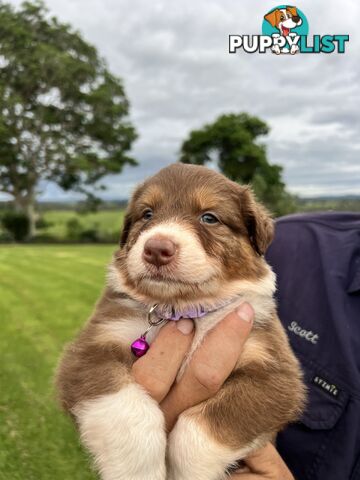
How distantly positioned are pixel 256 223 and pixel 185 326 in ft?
3.40

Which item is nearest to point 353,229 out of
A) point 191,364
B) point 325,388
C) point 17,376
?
point 325,388

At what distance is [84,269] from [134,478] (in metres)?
10.4

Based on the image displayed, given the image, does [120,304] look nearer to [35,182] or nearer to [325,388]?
[325,388]

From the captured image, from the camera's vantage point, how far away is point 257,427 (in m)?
2.87

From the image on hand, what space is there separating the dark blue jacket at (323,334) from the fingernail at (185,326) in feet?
3.64

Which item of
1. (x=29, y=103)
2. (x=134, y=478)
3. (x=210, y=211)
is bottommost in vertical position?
(x=134, y=478)

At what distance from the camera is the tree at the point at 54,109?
110 ft

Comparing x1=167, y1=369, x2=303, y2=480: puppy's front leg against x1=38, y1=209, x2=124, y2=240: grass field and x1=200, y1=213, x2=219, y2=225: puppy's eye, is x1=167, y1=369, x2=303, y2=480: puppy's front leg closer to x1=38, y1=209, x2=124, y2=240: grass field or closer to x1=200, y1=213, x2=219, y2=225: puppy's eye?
x1=200, y1=213, x2=219, y2=225: puppy's eye

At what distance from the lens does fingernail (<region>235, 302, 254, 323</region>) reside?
3.27 meters

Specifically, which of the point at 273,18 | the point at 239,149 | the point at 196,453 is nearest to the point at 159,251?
the point at 196,453

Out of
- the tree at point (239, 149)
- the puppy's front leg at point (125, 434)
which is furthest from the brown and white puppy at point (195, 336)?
the tree at point (239, 149)

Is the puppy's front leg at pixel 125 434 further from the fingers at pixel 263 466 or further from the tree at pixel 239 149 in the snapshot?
the tree at pixel 239 149

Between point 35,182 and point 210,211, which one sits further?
point 35,182

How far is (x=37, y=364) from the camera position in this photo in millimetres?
6328
